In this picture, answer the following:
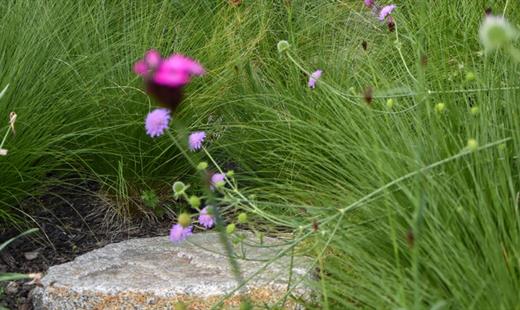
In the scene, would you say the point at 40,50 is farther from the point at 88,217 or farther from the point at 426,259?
the point at 426,259

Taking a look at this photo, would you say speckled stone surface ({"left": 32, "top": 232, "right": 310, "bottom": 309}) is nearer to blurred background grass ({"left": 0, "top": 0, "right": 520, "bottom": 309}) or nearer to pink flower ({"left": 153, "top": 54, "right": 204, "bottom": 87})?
blurred background grass ({"left": 0, "top": 0, "right": 520, "bottom": 309})

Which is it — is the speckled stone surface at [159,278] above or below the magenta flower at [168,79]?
below

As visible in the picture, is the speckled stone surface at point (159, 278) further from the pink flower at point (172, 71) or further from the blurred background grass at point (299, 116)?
the pink flower at point (172, 71)

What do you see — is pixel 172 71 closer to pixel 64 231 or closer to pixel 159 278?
pixel 159 278

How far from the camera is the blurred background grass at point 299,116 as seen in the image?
1916 mm

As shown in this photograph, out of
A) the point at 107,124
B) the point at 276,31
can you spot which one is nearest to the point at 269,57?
the point at 276,31

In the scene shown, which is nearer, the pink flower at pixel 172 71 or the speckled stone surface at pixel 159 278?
the pink flower at pixel 172 71

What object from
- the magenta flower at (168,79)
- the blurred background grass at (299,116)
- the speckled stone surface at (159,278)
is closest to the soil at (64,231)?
the blurred background grass at (299,116)

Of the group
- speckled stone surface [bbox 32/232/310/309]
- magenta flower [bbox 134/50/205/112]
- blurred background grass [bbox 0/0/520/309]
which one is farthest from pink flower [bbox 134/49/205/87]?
speckled stone surface [bbox 32/232/310/309]

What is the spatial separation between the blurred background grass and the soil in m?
0.07

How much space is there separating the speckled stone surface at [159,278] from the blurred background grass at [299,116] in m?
0.18

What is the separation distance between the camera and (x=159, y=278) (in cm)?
241

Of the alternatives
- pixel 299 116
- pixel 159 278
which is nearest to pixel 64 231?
pixel 159 278

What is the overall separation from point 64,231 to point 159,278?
0.64 metres
